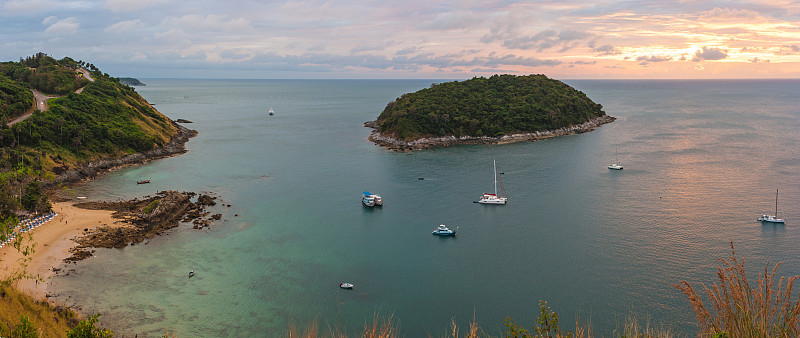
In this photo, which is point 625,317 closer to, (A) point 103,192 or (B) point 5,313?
Answer: (B) point 5,313

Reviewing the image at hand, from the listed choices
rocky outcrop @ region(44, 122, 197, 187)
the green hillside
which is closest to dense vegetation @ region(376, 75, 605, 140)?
rocky outcrop @ region(44, 122, 197, 187)

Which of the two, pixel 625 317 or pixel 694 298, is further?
A: pixel 625 317

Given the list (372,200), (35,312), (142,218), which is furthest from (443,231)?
(35,312)

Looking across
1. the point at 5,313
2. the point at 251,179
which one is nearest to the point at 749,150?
the point at 251,179

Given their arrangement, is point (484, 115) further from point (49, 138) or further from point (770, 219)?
point (49, 138)

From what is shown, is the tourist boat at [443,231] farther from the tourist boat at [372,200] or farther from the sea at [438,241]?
the tourist boat at [372,200]

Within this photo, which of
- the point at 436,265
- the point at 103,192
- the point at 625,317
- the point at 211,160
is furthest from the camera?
the point at 211,160

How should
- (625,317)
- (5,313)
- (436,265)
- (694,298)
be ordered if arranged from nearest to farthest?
(694,298) → (5,313) → (625,317) → (436,265)
